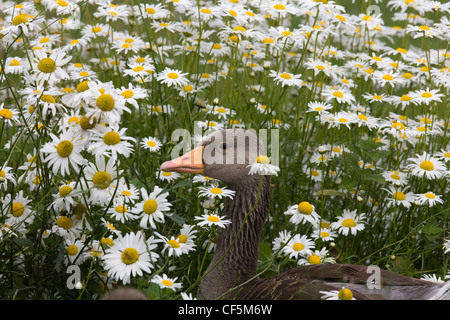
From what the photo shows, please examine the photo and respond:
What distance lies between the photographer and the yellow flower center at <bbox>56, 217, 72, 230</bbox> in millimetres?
2234

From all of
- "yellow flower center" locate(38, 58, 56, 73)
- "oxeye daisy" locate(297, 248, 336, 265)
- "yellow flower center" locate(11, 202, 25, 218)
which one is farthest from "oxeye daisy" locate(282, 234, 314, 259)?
"yellow flower center" locate(38, 58, 56, 73)

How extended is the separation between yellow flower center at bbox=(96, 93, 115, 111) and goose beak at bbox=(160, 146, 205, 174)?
24.8 inches

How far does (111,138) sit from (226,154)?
0.73m

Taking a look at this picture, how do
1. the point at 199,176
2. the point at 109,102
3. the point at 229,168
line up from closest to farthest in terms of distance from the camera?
the point at 109,102 < the point at 229,168 < the point at 199,176

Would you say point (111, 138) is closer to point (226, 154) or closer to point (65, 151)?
point (65, 151)

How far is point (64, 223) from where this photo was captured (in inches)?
88.0

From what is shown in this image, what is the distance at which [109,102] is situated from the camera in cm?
184

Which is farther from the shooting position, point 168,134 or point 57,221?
point 168,134

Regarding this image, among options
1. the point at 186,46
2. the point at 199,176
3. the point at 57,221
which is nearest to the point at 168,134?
the point at 199,176

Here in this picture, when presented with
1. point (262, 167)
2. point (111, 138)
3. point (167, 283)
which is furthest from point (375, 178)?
point (111, 138)

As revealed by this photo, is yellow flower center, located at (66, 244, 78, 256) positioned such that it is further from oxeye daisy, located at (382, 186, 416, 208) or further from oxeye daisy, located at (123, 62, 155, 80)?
oxeye daisy, located at (382, 186, 416, 208)
